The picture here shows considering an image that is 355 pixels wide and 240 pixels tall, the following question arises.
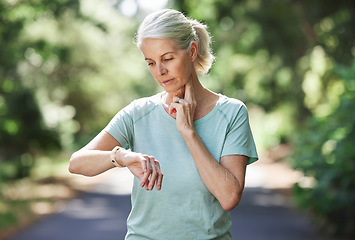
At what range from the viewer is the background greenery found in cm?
942

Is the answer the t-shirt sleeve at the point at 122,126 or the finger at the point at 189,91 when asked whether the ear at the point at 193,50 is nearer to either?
the finger at the point at 189,91

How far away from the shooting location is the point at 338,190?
9234 mm

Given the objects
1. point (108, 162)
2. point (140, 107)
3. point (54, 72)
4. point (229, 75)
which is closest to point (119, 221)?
point (140, 107)

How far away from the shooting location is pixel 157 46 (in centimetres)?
266

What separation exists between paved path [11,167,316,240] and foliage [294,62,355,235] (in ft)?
3.73

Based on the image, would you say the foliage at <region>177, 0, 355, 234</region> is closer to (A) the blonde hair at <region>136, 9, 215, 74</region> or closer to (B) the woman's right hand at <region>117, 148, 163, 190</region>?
(A) the blonde hair at <region>136, 9, 215, 74</region>

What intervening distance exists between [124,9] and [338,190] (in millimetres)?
50701

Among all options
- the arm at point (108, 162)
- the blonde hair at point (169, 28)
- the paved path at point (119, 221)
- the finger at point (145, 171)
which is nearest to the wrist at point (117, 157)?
the arm at point (108, 162)

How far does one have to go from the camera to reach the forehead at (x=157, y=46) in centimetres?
265

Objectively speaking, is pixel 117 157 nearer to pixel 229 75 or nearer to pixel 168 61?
pixel 168 61

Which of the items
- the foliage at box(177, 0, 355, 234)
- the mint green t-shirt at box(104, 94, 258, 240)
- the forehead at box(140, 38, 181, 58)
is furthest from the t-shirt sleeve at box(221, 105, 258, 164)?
the foliage at box(177, 0, 355, 234)

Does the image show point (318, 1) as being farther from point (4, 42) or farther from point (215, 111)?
point (215, 111)

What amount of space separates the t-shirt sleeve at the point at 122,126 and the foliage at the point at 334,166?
6261 mm

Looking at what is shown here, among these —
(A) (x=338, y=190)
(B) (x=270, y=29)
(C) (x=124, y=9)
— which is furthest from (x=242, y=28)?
(C) (x=124, y=9)
